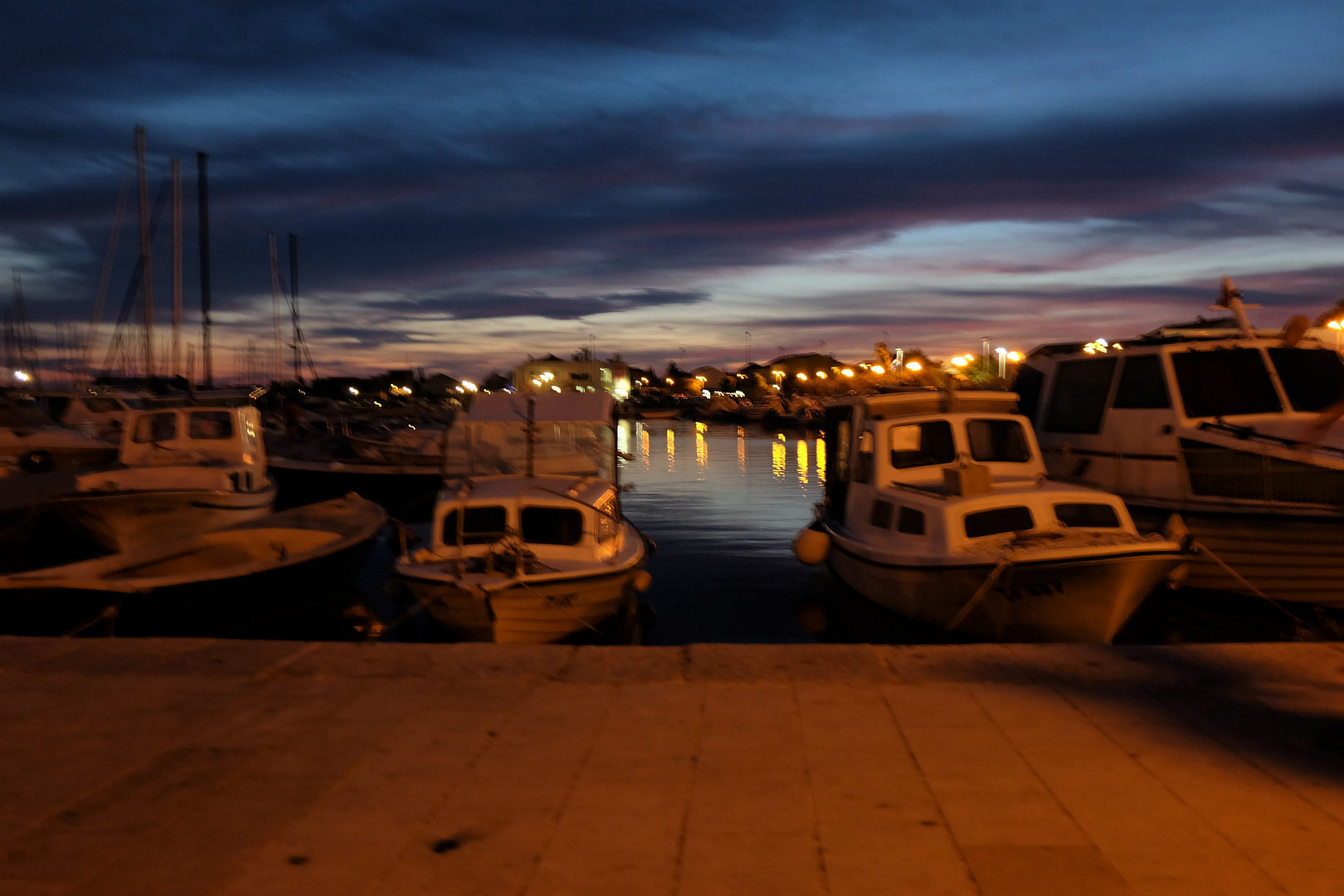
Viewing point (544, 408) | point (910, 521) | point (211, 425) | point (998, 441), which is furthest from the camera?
point (211, 425)

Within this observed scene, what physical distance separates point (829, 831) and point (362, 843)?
2.07m

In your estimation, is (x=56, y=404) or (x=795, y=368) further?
(x=795, y=368)

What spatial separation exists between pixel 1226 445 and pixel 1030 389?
19.4 feet

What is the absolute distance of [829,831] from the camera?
174 inches

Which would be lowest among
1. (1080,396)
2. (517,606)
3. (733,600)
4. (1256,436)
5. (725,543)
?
(733,600)

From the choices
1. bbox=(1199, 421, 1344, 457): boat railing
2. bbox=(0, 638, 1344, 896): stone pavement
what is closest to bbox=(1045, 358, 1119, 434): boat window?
bbox=(1199, 421, 1344, 457): boat railing

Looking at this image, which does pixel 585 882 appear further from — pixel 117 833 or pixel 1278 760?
pixel 1278 760

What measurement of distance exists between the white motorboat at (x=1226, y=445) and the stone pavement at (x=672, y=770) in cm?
634

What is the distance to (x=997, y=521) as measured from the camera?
472 inches

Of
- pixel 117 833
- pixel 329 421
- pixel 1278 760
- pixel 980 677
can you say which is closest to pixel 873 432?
pixel 980 677

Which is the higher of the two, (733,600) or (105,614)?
(105,614)

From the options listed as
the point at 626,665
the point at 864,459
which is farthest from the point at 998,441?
the point at 626,665

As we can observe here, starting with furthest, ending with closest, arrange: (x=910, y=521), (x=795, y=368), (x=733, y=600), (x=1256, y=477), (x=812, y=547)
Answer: (x=795, y=368), (x=733, y=600), (x=812, y=547), (x=1256, y=477), (x=910, y=521)

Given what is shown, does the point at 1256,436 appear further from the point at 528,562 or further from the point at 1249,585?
the point at 528,562
